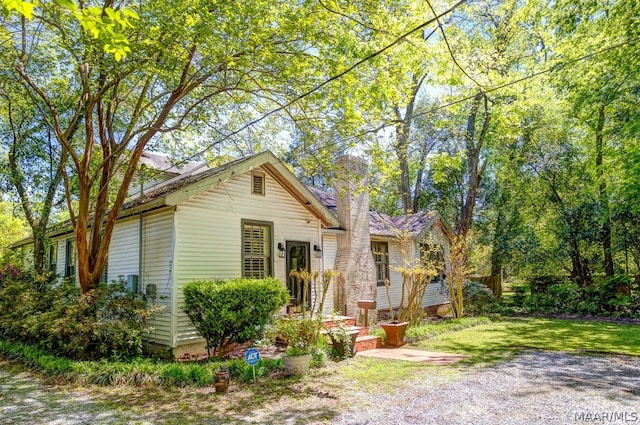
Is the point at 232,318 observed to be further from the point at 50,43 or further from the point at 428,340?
the point at 50,43

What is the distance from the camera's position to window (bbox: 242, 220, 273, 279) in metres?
10.0

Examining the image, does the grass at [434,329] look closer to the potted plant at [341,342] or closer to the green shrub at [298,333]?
the potted plant at [341,342]

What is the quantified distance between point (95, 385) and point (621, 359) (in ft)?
31.4

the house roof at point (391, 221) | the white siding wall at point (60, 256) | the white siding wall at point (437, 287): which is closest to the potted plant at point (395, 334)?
the house roof at point (391, 221)

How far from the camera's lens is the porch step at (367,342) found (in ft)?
30.5

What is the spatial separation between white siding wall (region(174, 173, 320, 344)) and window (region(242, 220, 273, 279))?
0.14 metres

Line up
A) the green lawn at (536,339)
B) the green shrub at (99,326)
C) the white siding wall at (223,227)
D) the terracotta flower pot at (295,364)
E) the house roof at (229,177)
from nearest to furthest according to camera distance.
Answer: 1. the terracotta flower pot at (295,364)
2. the green shrub at (99,326)
3. the house roof at (229,177)
4. the white siding wall at (223,227)
5. the green lawn at (536,339)

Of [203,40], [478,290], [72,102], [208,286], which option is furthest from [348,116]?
[478,290]

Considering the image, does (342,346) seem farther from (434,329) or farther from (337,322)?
(434,329)

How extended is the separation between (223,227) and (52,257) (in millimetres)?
9820

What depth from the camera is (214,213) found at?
9445mm

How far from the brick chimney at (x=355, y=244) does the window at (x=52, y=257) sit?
10610 millimetres

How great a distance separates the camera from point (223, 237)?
954 cm

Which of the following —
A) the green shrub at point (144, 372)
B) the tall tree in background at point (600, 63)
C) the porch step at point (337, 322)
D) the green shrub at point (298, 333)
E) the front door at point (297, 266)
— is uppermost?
the tall tree in background at point (600, 63)
